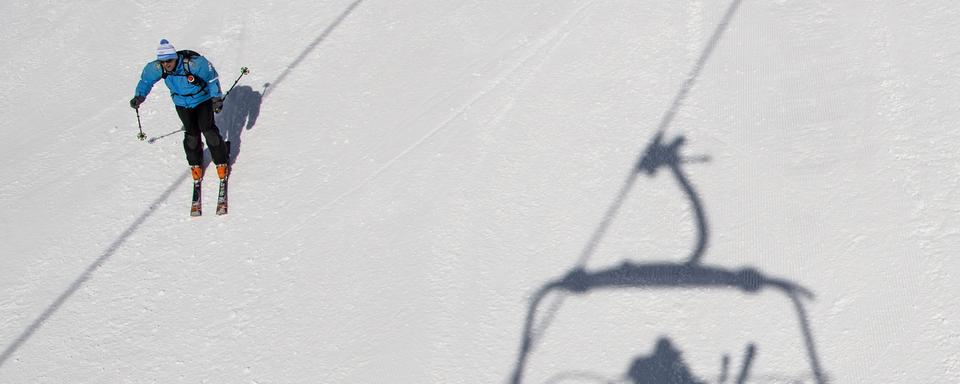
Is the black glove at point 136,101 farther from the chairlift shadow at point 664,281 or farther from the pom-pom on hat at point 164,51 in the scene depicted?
the chairlift shadow at point 664,281

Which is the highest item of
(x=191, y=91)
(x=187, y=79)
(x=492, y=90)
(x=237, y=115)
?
(x=187, y=79)

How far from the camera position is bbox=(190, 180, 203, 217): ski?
8062 mm

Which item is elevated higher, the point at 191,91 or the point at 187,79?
the point at 187,79

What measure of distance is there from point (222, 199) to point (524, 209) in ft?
8.81

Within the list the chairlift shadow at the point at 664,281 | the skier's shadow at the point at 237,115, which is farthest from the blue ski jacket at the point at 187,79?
the chairlift shadow at the point at 664,281

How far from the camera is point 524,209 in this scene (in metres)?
7.31

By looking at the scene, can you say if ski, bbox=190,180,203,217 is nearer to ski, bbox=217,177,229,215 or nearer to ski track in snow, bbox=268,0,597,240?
ski, bbox=217,177,229,215

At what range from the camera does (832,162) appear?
7023 millimetres

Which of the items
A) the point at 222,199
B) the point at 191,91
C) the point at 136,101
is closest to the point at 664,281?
the point at 222,199

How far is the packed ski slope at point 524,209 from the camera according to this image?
606 centimetres

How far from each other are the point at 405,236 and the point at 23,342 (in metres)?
3.05

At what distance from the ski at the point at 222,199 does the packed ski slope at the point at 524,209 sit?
0.26 feet

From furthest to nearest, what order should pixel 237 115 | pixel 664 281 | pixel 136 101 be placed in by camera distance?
pixel 237 115 → pixel 136 101 → pixel 664 281

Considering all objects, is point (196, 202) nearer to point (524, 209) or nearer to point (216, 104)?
point (216, 104)
